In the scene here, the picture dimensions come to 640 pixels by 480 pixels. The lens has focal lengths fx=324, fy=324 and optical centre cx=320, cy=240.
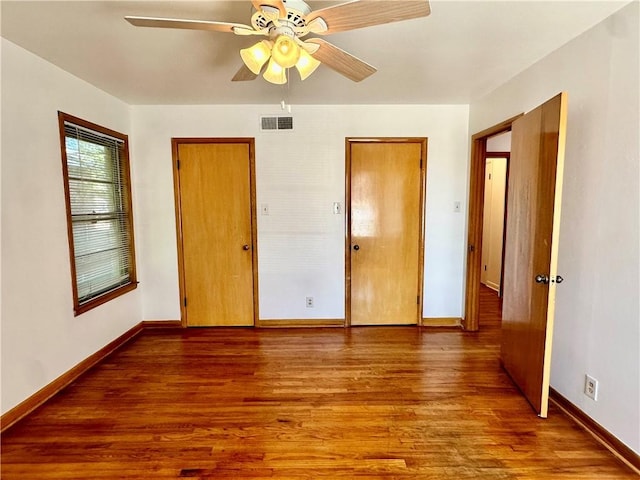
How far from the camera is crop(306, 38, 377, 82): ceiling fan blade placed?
5.15 ft

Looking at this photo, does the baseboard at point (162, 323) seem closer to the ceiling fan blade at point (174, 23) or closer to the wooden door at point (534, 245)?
the ceiling fan blade at point (174, 23)

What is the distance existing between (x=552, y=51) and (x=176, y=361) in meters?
3.59

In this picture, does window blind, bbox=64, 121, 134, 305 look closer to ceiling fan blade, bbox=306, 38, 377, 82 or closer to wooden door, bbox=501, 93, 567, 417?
ceiling fan blade, bbox=306, 38, 377, 82

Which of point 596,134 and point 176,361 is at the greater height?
point 596,134

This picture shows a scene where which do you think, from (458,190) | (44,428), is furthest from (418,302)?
(44,428)

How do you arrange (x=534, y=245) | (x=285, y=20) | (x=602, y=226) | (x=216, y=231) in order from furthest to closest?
(x=216, y=231), (x=534, y=245), (x=602, y=226), (x=285, y=20)

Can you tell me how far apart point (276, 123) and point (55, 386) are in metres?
2.77

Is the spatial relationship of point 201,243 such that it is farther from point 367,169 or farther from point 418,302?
point 418,302

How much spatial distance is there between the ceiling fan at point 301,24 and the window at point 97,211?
1.62 meters

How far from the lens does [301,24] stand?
1454 millimetres

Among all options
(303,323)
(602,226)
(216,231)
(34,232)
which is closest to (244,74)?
(34,232)

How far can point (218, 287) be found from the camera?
11.3ft

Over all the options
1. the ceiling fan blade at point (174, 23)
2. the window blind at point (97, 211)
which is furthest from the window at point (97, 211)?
the ceiling fan blade at point (174, 23)

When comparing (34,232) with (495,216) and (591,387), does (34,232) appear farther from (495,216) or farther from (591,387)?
(495,216)
